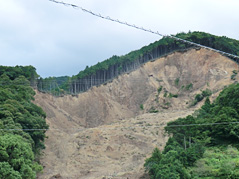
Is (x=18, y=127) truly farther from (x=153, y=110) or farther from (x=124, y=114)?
(x=124, y=114)

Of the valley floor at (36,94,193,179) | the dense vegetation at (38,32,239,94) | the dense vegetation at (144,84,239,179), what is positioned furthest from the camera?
the dense vegetation at (38,32,239,94)

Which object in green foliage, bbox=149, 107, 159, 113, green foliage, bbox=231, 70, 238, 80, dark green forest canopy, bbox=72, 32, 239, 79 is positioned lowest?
green foliage, bbox=149, 107, 159, 113

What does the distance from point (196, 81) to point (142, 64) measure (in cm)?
1328

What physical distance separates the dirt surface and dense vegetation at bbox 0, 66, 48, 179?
16.5ft

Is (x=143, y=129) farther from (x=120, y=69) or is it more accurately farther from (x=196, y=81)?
(x=120, y=69)

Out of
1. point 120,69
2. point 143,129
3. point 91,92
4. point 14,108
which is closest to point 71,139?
point 143,129

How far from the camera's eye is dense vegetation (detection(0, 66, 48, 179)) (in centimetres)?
3056

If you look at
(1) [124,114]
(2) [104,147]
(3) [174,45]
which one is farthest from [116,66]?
(2) [104,147]

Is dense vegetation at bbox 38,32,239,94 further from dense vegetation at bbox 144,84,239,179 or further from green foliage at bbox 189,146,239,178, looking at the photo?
green foliage at bbox 189,146,239,178

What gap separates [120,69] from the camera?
83.7m

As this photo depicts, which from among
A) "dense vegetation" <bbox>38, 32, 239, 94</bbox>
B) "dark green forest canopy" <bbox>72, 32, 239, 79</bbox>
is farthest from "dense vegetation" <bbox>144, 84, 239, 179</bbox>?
"dense vegetation" <bbox>38, 32, 239, 94</bbox>

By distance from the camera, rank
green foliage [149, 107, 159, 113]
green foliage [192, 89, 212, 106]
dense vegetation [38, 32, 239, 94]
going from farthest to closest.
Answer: dense vegetation [38, 32, 239, 94]
green foliage [149, 107, 159, 113]
green foliage [192, 89, 212, 106]

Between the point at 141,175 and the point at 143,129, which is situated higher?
the point at 143,129

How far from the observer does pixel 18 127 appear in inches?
1560
